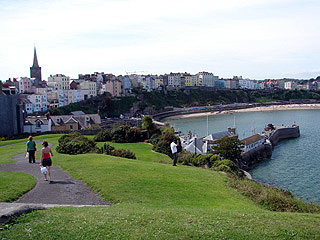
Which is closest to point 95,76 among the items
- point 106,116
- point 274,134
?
point 106,116

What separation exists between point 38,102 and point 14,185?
65552 mm

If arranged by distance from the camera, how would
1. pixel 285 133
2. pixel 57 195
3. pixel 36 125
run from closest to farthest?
pixel 57 195 → pixel 36 125 → pixel 285 133

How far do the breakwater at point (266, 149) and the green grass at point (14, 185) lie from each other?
26343 mm

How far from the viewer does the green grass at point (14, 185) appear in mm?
9759

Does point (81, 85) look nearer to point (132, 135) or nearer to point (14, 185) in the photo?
point (132, 135)

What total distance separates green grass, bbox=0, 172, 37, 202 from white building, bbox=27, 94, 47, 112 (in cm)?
6270

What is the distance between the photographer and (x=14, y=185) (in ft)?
35.9

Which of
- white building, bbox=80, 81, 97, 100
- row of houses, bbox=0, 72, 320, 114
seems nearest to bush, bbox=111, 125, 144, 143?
row of houses, bbox=0, 72, 320, 114

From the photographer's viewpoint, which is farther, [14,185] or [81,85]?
[81,85]

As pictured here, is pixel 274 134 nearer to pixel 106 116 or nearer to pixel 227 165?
pixel 227 165

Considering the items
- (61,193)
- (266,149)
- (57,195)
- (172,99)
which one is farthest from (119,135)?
(172,99)

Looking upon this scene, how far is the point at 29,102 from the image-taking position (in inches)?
2672

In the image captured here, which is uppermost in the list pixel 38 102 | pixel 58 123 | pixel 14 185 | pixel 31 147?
pixel 38 102

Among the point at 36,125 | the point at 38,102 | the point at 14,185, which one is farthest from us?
the point at 38,102
